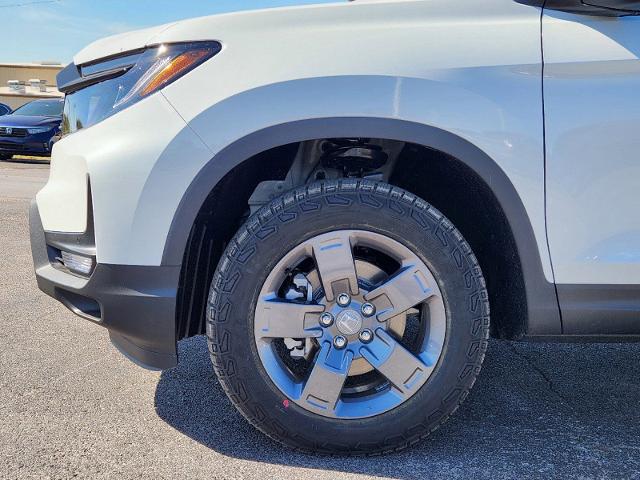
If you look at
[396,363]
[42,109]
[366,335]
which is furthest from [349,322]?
[42,109]

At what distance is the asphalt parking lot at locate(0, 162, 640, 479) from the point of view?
6.61ft

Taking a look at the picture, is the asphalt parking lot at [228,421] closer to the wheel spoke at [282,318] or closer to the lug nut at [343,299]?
the wheel spoke at [282,318]

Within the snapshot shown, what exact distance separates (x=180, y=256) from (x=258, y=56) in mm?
703

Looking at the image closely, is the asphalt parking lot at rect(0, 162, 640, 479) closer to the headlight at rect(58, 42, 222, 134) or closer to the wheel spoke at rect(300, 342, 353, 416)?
the wheel spoke at rect(300, 342, 353, 416)

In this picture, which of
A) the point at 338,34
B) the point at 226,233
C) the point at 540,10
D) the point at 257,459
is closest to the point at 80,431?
the point at 257,459

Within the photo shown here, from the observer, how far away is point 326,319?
79.4 inches

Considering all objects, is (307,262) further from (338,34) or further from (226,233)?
(338,34)

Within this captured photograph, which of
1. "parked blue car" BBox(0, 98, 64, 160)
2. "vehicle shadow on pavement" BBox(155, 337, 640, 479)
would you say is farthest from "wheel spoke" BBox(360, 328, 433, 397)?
"parked blue car" BBox(0, 98, 64, 160)

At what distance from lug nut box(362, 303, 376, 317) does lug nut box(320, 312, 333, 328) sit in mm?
113

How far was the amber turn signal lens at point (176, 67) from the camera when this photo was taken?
1.98 metres

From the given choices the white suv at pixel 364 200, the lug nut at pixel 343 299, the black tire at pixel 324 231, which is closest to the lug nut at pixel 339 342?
the white suv at pixel 364 200

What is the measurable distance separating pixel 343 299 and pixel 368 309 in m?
0.09

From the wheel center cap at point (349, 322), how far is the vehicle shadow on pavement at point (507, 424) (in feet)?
1.51

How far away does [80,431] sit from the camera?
2.21 m
